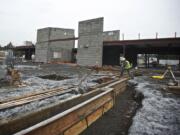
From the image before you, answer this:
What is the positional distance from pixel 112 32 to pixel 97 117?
36300mm

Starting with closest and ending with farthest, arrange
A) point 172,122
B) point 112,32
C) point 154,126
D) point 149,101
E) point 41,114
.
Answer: point 41,114
point 154,126
point 172,122
point 149,101
point 112,32

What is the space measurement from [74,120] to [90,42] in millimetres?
24425

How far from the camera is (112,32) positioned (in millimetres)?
38688

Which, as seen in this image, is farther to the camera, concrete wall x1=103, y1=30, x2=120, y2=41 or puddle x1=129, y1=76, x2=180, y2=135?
concrete wall x1=103, y1=30, x2=120, y2=41

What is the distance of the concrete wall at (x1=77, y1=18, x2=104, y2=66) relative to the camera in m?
25.7

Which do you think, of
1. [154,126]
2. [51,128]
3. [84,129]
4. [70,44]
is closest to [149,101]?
[154,126]

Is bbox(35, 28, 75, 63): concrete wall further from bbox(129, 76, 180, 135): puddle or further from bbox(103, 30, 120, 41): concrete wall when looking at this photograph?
bbox(129, 76, 180, 135): puddle

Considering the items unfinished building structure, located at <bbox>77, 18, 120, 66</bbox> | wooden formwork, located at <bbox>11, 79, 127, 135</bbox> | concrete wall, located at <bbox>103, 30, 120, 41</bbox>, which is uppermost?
concrete wall, located at <bbox>103, 30, 120, 41</bbox>

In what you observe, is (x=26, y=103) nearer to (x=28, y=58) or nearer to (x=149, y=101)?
(x=149, y=101)

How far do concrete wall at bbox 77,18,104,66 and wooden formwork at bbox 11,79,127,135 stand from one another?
68.3 ft

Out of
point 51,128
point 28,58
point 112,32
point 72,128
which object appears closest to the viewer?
point 51,128

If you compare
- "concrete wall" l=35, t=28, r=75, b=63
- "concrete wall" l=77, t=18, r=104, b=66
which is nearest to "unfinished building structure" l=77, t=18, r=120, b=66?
"concrete wall" l=77, t=18, r=104, b=66

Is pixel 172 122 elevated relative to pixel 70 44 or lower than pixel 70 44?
lower

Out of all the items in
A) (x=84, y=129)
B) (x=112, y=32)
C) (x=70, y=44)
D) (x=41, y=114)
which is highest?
(x=112, y=32)
